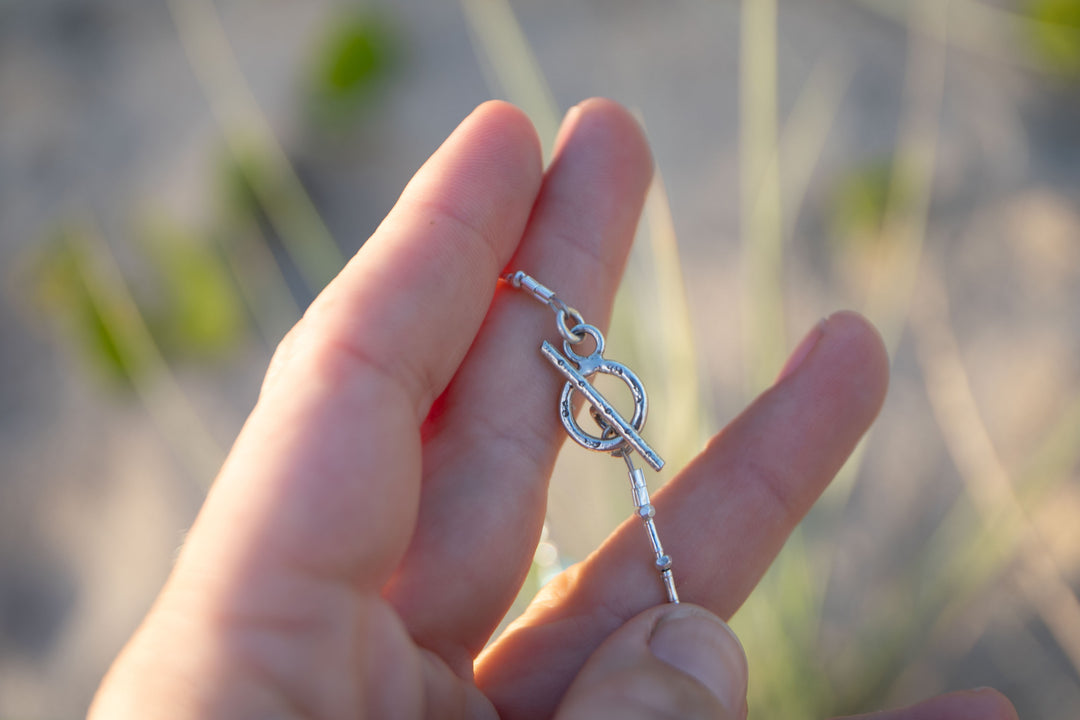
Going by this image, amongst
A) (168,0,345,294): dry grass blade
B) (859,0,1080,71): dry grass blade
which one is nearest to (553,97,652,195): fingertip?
(168,0,345,294): dry grass blade

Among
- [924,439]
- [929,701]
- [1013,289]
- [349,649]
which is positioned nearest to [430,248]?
[349,649]

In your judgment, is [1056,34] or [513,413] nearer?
[513,413]

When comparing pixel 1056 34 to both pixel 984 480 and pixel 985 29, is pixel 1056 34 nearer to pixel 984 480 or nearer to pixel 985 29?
pixel 985 29

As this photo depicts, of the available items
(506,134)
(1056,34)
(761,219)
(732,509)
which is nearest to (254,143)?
(506,134)

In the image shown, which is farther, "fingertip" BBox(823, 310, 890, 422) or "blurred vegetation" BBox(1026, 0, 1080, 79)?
"blurred vegetation" BBox(1026, 0, 1080, 79)

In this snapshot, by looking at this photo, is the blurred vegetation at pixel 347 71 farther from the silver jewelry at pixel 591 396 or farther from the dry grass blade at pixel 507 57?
the silver jewelry at pixel 591 396

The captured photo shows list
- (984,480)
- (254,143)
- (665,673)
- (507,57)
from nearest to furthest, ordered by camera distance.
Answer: (665,673), (984,480), (254,143), (507,57)

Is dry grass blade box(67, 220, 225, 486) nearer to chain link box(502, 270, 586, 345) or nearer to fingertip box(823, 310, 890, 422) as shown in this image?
chain link box(502, 270, 586, 345)
